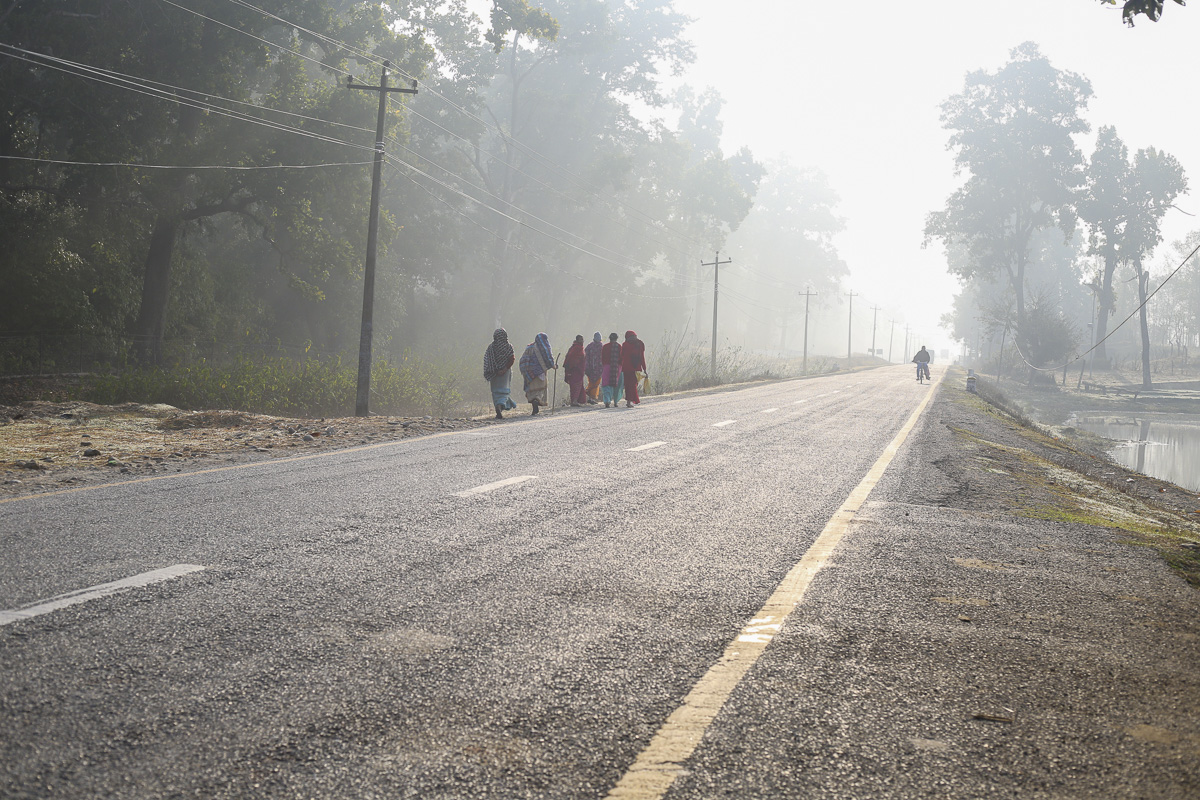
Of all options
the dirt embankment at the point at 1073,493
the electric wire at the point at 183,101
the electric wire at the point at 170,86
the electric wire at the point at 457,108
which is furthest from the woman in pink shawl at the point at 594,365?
the electric wire at the point at 170,86

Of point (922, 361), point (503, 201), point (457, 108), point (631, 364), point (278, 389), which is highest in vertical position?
point (457, 108)

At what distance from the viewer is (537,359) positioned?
2038 centimetres

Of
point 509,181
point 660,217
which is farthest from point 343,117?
point 660,217

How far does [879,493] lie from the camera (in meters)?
8.76

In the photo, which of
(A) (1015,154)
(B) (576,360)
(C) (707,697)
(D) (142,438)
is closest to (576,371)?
(B) (576,360)

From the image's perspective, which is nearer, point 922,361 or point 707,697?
point 707,697

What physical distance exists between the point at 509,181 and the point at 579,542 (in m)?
49.8

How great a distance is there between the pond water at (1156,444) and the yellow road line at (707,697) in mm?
16966

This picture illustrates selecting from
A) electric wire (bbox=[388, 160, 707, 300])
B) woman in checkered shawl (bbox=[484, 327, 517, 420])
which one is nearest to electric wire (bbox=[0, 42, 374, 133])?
woman in checkered shawl (bbox=[484, 327, 517, 420])

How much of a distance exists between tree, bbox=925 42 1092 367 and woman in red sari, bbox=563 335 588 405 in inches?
2174

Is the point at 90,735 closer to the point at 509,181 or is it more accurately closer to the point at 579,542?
the point at 579,542

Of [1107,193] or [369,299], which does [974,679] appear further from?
[1107,193]

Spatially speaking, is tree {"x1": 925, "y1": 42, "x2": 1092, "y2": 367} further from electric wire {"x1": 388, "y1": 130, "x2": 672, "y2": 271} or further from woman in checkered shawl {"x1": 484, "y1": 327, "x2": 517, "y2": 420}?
woman in checkered shawl {"x1": 484, "y1": 327, "x2": 517, "y2": 420}

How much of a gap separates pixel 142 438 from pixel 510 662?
11.5 m
